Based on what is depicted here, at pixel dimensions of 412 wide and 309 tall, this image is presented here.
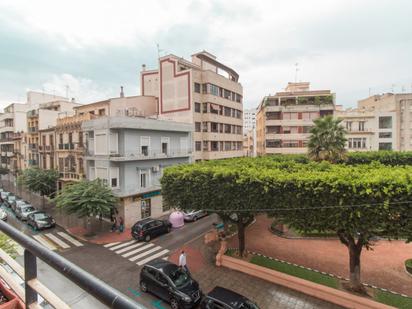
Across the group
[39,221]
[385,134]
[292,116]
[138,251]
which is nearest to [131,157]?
[138,251]

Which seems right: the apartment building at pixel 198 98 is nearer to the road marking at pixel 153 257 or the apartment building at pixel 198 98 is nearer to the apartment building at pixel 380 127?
the road marking at pixel 153 257

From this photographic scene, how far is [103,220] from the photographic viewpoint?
25359 millimetres

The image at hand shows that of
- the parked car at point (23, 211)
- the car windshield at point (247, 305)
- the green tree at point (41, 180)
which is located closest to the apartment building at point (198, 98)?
the green tree at point (41, 180)

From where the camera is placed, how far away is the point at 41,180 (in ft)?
97.0

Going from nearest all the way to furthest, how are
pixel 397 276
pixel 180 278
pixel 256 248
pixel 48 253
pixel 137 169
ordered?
pixel 48 253
pixel 180 278
pixel 397 276
pixel 256 248
pixel 137 169

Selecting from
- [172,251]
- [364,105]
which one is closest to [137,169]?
[172,251]

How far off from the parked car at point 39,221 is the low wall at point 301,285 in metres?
17.6

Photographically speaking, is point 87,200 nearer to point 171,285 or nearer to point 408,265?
point 171,285

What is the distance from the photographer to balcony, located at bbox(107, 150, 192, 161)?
2266 centimetres

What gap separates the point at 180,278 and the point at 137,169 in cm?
1414

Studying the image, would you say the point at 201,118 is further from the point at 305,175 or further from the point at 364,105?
the point at 364,105

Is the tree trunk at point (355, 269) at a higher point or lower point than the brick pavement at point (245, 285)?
higher

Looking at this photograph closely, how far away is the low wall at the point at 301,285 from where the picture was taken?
1157 centimetres

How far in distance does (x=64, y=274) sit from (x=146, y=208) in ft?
83.8
